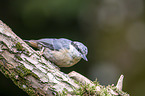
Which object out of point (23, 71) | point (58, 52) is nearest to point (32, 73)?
point (23, 71)

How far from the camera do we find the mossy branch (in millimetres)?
1228

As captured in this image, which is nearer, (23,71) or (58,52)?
(23,71)

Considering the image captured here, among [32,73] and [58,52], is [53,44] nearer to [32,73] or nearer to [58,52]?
[58,52]

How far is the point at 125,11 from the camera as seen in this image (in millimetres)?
3066

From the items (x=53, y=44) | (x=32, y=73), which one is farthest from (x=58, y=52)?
(x=32, y=73)

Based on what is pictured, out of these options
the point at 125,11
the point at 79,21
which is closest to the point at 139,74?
the point at 125,11

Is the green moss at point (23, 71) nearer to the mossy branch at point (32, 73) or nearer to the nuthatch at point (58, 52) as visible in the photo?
the mossy branch at point (32, 73)

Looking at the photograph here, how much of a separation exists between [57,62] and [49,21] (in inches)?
44.1

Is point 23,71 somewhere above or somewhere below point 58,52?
below

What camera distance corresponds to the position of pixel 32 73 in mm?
1234

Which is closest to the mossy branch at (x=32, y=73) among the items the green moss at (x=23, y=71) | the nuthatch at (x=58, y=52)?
the green moss at (x=23, y=71)

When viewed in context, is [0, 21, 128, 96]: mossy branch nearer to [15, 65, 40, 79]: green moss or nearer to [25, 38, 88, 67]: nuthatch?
[15, 65, 40, 79]: green moss

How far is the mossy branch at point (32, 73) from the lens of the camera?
1.23 metres

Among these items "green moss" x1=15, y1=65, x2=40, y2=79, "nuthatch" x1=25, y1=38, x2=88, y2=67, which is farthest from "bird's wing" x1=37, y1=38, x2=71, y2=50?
"green moss" x1=15, y1=65, x2=40, y2=79
